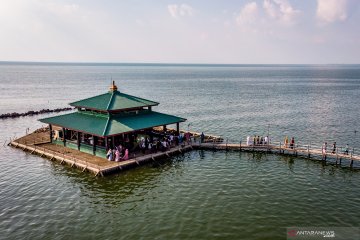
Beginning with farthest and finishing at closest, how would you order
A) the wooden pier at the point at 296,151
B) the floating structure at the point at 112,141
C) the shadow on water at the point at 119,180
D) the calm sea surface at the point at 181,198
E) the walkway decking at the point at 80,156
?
1. the wooden pier at the point at 296,151
2. the floating structure at the point at 112,141
3. the walkway decking at the point at 80,156
4. the shadow on water at the point at 119,180
5. the calm sea surface at the point at 181,198

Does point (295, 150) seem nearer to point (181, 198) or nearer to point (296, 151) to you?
point (296, 151)

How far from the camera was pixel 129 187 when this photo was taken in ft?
99.9

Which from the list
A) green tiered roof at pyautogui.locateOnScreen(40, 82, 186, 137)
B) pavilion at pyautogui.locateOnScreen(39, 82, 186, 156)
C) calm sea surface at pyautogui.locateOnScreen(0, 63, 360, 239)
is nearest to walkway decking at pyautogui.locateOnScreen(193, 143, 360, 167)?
calm sea surface at pyautogui.locateOnScreen(0, 63, 360, 239)

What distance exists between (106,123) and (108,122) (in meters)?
0.25

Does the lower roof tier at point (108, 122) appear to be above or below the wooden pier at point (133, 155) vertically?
above

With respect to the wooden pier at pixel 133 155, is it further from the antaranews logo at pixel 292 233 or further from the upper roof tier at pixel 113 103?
the antaranews logo at pixel 292 233

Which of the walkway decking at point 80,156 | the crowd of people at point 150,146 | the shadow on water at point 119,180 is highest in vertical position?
the crowd of people at point 150,146

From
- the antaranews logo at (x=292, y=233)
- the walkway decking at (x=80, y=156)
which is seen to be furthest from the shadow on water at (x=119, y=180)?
the antaranews logo at (x=292, y=233)

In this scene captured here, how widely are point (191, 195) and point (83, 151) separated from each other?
16.3 meters

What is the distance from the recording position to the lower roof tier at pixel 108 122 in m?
35.8

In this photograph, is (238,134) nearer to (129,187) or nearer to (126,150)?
(126,150)

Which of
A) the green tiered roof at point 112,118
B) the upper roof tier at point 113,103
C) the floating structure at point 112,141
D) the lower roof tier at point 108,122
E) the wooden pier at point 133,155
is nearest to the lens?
the wooden pier at point 133,155

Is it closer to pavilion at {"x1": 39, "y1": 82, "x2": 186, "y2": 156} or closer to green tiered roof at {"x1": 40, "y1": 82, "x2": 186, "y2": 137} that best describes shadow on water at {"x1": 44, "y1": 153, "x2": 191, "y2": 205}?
pavilion at {"x1": 39, "y1": 82, "x2": 186, "y2": 156}

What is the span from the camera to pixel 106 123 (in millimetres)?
36688
